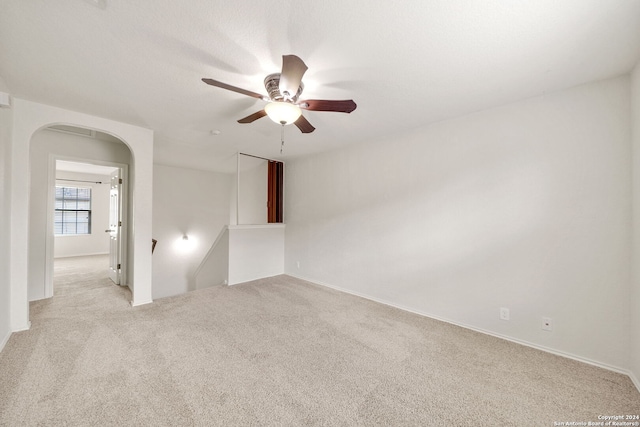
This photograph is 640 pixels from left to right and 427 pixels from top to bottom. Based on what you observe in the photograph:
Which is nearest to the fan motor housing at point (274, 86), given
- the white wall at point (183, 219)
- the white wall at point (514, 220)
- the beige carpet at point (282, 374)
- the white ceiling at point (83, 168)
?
the white wall at point (514, 220)

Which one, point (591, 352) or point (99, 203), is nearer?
point (591, 352)

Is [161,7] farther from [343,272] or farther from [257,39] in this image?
[343,272]

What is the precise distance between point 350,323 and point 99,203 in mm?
8548

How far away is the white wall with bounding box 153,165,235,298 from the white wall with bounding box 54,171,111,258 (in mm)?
3375

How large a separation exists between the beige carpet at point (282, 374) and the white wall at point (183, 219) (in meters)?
2.82

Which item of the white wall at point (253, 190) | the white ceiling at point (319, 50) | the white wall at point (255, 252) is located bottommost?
the white wall at point (255, 252)

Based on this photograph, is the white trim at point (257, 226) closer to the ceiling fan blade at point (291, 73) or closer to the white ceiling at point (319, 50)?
the white ceiling at point (319, 50)

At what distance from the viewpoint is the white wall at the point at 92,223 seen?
670cm

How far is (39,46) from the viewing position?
165cm

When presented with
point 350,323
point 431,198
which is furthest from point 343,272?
point 431,198

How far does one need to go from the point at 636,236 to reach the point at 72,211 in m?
10.9

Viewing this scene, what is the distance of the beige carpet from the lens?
1469mm

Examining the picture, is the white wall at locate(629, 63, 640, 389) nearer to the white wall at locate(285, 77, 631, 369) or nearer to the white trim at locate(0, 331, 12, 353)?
the white wall at locate(285, 77, 631, 369)

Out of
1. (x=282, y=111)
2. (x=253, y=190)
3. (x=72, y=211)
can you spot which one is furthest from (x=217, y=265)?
(x=72, y=211)
